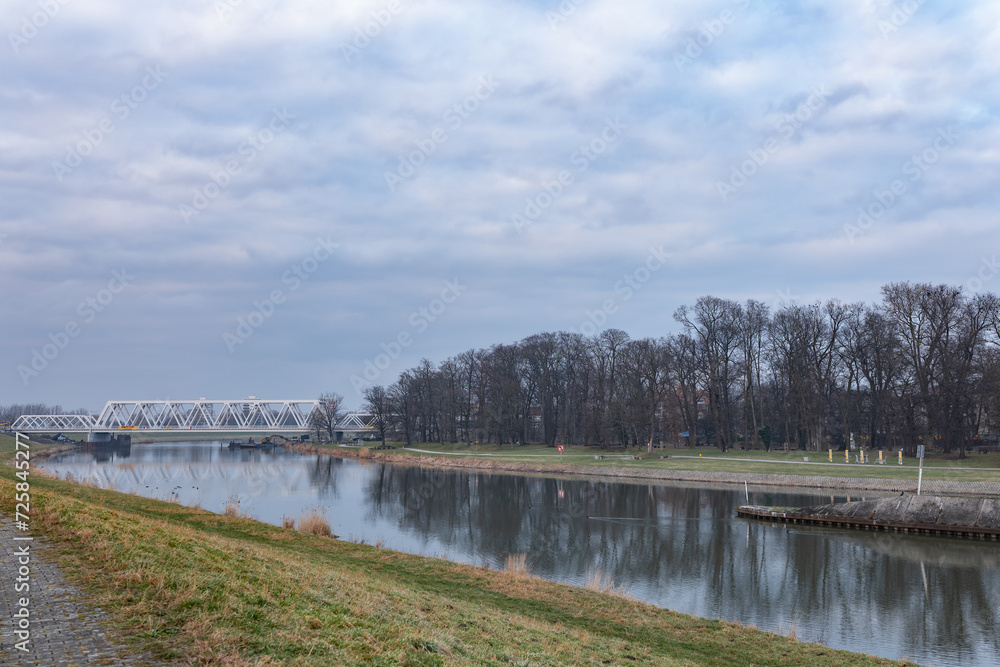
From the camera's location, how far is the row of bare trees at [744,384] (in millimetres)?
60812

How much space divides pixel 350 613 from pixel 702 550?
23.5 meters

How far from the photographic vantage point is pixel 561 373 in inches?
3706

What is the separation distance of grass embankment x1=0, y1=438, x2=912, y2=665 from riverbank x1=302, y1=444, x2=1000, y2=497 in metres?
35.1

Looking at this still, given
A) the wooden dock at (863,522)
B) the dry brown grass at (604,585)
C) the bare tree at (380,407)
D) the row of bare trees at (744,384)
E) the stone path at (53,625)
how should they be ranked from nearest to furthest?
the stone path at (53,625) → the dry brown grass at (604,585) → the wooden dock at (863,522) → the row of bare trees at (744,384) → the bare tree at (380,407)

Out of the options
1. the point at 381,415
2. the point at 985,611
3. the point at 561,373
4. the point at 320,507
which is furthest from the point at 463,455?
the point at 985,611

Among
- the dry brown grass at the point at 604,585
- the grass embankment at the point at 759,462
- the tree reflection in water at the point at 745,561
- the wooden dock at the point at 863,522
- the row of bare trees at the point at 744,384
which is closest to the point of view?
the tree reflection in water at the point at 745,561

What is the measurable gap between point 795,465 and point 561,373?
135 ft

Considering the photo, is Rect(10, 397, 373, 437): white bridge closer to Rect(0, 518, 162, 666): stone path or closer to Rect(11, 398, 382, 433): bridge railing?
Rect(11, 398, 382, 433): bridge railing

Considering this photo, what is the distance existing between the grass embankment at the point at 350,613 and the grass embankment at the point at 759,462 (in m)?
38.1

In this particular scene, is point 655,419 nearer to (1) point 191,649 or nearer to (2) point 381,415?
(2) point 381,415

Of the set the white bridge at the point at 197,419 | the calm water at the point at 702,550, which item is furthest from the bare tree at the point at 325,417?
the calm water at the point at 702,550

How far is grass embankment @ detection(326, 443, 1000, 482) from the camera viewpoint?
48.3 metres

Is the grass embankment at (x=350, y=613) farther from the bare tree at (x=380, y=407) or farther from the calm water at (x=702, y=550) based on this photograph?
the bare tree at (x=380, y=407)

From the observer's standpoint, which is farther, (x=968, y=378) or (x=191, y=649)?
(x=968, y=378)
